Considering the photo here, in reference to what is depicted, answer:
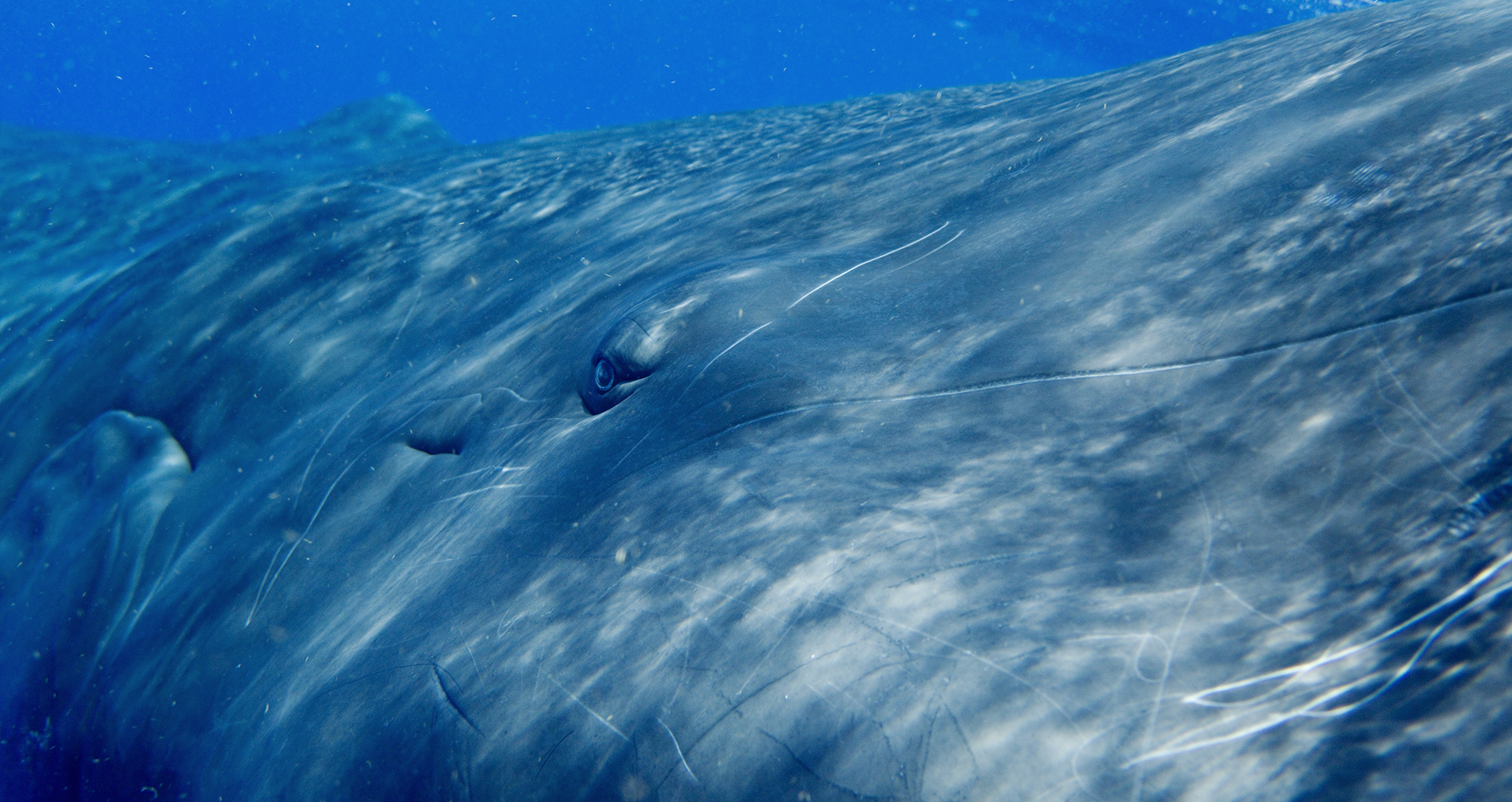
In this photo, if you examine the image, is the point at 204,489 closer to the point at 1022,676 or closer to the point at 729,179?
the point at 729,179

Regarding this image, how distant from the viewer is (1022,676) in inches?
50.2

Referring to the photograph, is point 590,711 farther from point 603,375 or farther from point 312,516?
point 312,516

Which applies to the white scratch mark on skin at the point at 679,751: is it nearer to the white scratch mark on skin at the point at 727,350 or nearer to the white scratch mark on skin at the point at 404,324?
the white scratch mark on skin at the point at 727,350

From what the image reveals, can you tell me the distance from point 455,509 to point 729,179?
9.93 ft

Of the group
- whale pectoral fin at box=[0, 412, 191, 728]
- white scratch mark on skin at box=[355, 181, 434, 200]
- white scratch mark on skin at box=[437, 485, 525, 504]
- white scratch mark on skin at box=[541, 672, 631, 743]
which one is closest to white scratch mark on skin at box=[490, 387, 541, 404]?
white scratch mark on skin at box=[437, 485, 525, 504]

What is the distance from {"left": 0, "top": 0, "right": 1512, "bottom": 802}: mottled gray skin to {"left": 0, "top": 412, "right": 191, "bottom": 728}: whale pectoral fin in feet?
0.10

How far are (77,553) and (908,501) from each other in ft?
15.0

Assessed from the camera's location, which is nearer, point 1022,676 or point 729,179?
point 1022,676

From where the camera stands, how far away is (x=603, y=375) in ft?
8.70

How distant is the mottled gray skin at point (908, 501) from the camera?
3.94ft

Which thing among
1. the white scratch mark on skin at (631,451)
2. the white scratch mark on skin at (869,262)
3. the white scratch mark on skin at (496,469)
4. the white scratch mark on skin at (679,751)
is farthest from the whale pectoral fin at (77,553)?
the white scratch mark on skin at (869,262)

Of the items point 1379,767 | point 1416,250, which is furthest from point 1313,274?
point 1379,767

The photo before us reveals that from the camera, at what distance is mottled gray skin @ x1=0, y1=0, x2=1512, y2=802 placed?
3.94 feet

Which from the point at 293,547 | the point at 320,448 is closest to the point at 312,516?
the point at 293,547
